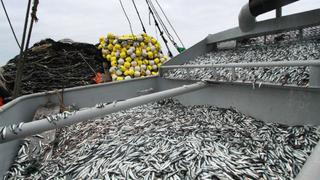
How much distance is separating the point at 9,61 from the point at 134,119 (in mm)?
4615

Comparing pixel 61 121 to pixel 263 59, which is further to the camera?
pixel 263 59

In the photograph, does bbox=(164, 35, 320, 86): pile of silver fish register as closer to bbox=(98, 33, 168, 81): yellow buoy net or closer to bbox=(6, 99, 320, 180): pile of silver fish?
bbox=(6, 99, 320, 180): pile of silver fish

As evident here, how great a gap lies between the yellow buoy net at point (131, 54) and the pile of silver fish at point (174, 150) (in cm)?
293

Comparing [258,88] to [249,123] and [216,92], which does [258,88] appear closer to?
[249,123]

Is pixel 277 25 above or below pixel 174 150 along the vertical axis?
above

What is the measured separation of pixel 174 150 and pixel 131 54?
446cm

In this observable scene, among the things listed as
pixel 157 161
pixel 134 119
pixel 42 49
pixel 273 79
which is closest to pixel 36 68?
pixel 42 49

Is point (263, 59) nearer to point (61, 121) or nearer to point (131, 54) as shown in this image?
point (61, 121)

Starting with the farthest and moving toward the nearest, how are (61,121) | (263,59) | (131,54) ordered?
(131,54), (263,59), (61,121)

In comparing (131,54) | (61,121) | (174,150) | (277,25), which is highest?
(277,25)

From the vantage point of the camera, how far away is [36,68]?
5.43 m

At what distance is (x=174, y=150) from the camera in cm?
221

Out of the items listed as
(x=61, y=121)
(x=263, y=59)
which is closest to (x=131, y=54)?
(x=263, y=59)

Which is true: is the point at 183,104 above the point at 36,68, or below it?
below
